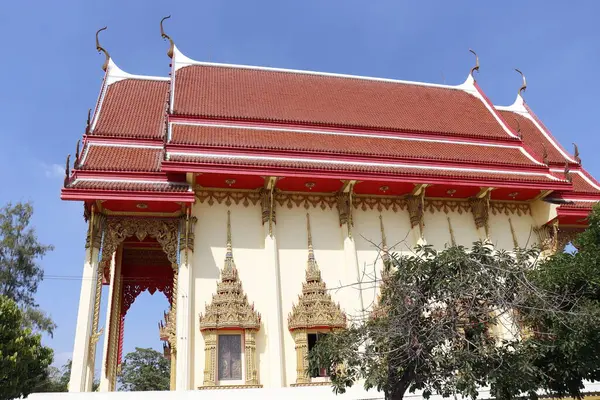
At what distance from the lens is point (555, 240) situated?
1249cm

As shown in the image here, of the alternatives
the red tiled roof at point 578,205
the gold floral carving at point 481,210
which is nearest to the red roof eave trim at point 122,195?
the gold floral carving at point 481,210

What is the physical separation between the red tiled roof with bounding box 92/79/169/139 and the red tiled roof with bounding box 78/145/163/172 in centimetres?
43

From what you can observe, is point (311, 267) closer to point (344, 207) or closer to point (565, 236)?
point (344, 207)

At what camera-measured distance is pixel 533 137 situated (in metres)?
16.0

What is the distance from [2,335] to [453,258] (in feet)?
19.9

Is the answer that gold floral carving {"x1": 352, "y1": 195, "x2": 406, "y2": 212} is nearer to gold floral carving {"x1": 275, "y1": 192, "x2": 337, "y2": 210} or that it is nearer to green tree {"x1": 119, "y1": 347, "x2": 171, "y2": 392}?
gold floral carving {"x1": 275, "y1": 192, "x2": 337, "y2": 210}

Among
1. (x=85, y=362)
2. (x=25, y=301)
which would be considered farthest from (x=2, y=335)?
(x=25, y=301)

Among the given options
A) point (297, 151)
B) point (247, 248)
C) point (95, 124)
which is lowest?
point (247, 248)

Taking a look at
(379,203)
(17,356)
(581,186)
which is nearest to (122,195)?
Result: (17,356)

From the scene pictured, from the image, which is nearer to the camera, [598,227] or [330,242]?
[598,227]

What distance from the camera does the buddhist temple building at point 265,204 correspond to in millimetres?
10086

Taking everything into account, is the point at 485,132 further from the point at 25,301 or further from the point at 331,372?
the point at 25,301

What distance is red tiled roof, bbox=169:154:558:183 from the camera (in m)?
10.6

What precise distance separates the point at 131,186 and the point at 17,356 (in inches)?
158
